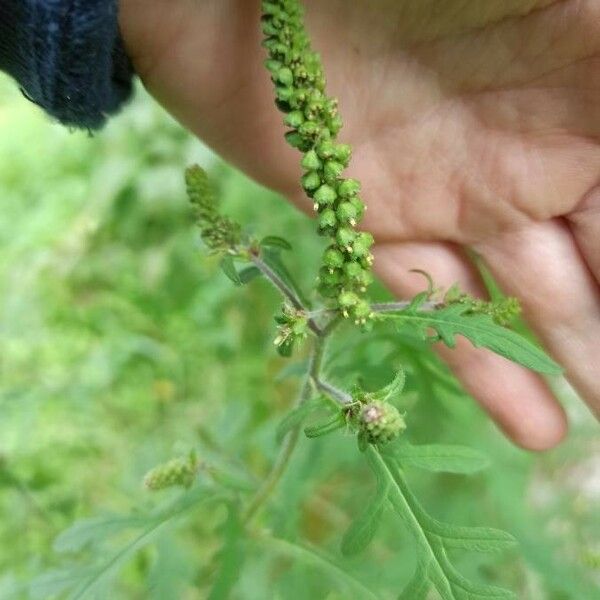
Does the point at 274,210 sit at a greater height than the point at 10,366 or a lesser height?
greater

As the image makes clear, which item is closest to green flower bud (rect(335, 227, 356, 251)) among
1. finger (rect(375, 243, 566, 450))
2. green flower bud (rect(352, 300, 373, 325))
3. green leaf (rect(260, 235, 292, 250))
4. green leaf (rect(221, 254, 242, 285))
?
green flower bud (rect(352, 300, 373, 325))

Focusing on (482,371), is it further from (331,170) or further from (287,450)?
(331,170)

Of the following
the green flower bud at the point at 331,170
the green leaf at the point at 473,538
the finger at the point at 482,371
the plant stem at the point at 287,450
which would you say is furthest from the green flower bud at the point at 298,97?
the finger at the point at 482,371

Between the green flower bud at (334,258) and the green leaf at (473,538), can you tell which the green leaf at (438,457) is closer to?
the green leaf at (473,538)

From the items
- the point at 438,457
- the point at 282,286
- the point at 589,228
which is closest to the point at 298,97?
the point at 282,286

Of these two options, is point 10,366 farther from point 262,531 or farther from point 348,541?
point 348,541

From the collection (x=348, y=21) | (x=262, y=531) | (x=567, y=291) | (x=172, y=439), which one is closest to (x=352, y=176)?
(x=348, y=21)
